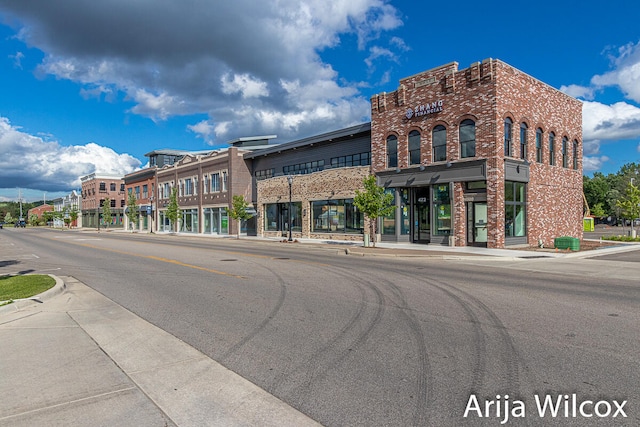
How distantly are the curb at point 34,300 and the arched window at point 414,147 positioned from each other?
69.8 feet

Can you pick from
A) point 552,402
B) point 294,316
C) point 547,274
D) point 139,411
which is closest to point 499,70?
point 547,274

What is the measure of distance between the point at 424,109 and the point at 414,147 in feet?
7.97

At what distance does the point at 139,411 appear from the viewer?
4113 mm

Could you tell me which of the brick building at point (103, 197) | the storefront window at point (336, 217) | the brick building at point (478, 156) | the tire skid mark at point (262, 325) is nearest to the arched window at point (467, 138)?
the brick building at point (478, 156)

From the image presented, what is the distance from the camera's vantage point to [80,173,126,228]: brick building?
97500 mm

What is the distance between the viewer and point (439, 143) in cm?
2600

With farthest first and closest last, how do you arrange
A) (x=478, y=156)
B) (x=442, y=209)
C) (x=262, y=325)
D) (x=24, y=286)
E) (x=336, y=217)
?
1. (x=336, y=217)
2. (x=442, y=209)
3. (x=478, y=156)
4. (x=24, y=286)
5. (x=262, y=325)

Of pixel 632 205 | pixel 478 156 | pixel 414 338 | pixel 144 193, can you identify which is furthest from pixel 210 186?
pixel 414 338

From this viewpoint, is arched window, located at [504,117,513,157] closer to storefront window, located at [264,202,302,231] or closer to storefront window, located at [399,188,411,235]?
storefront window, located at [399,188,411,235]

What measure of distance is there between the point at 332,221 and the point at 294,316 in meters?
27.2

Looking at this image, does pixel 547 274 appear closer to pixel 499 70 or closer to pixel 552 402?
pixel 552 402

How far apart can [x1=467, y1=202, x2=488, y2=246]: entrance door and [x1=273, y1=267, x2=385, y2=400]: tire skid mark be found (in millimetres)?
17734

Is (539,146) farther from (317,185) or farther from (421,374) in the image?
(421,374)

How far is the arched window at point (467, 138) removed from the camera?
2428cm
